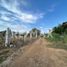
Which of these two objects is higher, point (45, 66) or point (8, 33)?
point (8, 33)

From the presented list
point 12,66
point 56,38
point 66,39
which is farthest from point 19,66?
point 56,38

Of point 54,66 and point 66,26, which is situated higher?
point 66,26

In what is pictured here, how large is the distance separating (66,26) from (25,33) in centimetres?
6483

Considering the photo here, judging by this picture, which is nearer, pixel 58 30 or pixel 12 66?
pixel 12 66

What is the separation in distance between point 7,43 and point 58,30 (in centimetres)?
2765

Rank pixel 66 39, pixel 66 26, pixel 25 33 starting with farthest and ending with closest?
pixel 25 33, pixel 66 26, pixel 66 39

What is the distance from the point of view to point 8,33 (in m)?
20.6

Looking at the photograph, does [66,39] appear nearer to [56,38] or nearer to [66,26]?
[56,38]

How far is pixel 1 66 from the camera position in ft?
27.0

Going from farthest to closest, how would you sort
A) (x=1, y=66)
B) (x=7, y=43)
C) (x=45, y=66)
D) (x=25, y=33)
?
(x=25, y=33), (x=7, y=43), (x=45, y=66), (x=1, y=66)

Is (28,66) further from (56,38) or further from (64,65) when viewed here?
(56,38)

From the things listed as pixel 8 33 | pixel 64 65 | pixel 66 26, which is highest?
pixel 66 26

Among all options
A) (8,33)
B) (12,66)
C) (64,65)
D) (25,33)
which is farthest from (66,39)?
(25,33)

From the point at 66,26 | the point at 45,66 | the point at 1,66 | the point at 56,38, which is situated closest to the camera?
the point at 1,66
